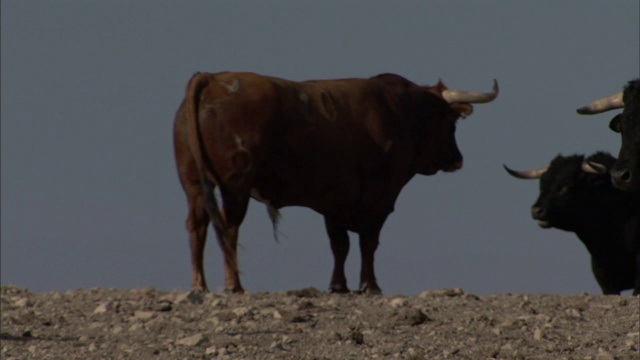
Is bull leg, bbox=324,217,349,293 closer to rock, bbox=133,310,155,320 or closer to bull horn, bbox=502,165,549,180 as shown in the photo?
rock, bbox=133,310,155,320

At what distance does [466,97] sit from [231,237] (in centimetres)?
384

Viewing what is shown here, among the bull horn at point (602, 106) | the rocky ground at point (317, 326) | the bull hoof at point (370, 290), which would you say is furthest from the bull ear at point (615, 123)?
the bull hoof at point (370, 290)

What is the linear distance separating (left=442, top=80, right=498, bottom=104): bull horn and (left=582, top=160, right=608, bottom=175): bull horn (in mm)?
1897

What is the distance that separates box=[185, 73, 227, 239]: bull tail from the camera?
12.3 m

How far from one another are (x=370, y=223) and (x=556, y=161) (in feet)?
13.4

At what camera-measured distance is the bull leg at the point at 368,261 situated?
A: 13.4 meters

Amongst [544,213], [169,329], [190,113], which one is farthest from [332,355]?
[544,213]

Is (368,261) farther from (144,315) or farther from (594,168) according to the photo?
(594,168)

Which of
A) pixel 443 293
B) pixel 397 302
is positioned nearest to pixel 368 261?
pixel 443 293

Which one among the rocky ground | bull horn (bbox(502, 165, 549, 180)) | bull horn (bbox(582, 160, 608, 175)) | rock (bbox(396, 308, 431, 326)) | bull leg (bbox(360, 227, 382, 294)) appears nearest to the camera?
the rocky ground

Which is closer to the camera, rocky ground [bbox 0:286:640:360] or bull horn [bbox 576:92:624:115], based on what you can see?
rocky ground [bbox 0:286:640:360]

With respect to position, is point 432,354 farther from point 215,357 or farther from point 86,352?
point 86,352

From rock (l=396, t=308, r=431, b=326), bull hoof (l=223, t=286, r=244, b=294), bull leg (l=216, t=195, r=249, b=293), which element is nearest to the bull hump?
bull leg (l=216, t=195, r=249, b=293)

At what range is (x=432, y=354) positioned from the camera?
977 centimetres
